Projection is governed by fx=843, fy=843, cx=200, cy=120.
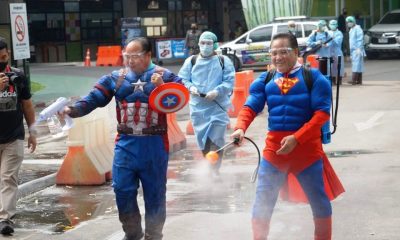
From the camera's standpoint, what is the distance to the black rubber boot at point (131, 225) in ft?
21.5

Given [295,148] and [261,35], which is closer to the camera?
[295,148]

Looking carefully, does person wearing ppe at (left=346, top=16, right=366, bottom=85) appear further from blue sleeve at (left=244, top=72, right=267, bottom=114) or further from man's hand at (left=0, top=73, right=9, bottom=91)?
blue sleeve at (left=244, top=72, right=267, bottom=114)

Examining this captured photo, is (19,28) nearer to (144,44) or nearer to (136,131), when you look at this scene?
(144,44)

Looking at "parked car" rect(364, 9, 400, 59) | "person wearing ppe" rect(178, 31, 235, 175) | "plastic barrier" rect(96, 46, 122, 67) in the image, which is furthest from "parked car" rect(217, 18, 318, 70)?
"person wearing ppe" rect(178, 31, 235, 175)

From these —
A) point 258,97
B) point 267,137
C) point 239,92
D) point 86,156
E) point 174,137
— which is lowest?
point 174,137

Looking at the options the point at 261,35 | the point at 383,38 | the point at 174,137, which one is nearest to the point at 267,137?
the point at 174,137

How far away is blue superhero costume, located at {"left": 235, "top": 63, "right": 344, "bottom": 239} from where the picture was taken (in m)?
6.00

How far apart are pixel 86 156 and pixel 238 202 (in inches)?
96.5

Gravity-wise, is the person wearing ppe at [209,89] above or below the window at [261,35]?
below

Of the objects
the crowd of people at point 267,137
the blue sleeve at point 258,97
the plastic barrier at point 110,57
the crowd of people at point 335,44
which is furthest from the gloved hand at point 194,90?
the plastic barrier at point 110,57

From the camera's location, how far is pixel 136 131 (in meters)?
6.45

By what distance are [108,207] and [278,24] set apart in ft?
64.1

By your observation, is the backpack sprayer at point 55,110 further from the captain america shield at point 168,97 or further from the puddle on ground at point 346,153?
the puddle on ground at point 346,153

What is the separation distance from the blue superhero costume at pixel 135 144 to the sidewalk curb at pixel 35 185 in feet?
12.2
